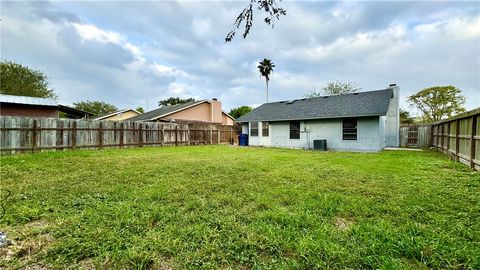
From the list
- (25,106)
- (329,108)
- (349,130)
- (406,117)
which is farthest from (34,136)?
(406,117)

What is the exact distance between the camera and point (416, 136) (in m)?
16.5

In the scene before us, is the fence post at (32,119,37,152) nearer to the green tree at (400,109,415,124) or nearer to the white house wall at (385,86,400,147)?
the white house wall at (385,86,400,147)

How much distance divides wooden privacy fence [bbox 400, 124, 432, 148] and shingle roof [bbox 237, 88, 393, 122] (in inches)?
165

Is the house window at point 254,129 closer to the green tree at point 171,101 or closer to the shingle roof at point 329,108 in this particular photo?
the shingle roof at point 329,108

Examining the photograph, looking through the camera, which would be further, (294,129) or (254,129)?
(254,129)

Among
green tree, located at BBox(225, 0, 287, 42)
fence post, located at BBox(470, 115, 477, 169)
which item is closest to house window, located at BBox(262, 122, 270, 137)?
fence post, located at BBox(470, 115, 477, 169)

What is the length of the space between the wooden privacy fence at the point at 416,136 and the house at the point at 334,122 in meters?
1.15

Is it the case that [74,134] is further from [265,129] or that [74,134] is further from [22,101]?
[265,129]

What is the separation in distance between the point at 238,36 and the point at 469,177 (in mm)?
6169

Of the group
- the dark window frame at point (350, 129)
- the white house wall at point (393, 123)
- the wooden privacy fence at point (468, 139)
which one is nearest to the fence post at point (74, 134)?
the dark window frame at point (350, 129)

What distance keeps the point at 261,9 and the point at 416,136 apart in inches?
717

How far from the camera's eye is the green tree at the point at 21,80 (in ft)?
73.8

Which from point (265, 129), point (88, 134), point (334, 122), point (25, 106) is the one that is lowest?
point (88, 134)

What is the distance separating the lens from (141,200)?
11.8 ft
